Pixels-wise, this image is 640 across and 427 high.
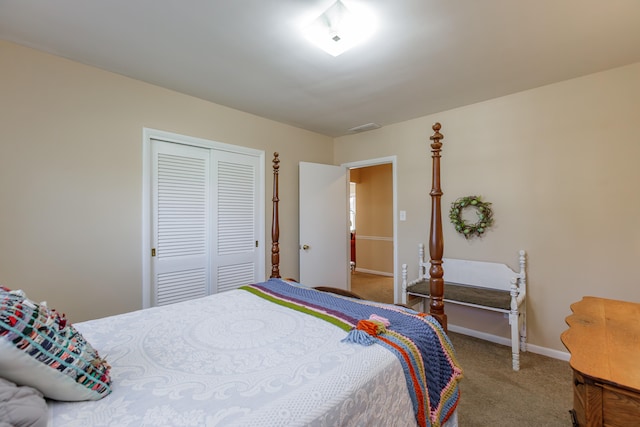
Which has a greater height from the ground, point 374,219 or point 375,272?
point 374,219

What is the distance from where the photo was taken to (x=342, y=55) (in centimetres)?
211

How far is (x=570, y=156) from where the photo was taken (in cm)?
254

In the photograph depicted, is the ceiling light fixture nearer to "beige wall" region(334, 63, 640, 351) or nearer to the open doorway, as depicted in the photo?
"beige wall" region(334, 63, 640, 351)

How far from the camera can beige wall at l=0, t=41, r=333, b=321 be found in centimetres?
200

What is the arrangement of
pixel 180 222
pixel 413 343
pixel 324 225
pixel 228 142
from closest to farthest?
pixel 413 343 < pixel 180 222 < pixel 228 142 < pixel 324 225

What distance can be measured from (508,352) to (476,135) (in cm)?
220

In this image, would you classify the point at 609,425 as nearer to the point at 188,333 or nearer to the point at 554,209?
the point at 188,333

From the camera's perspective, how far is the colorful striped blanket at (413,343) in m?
1.22

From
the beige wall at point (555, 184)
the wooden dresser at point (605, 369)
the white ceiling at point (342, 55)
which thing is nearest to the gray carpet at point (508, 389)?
the beige wall at point (555, 184)

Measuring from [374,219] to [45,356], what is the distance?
6002mm

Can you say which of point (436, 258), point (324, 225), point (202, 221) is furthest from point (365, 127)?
point (436, 258)

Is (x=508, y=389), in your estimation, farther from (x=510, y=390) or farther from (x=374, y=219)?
(x=374, y=219)

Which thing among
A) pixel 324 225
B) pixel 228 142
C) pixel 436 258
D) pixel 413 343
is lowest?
pixel 413 343

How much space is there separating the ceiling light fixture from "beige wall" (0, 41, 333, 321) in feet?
5.51
